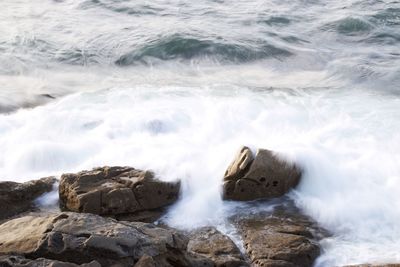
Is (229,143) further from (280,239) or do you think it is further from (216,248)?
(216,248)

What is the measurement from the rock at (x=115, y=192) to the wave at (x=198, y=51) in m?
6.29

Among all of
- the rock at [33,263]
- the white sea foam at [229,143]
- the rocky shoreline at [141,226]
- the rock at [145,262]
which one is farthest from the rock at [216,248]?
the rock at [33,263]

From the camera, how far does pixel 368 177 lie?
746 centimetres

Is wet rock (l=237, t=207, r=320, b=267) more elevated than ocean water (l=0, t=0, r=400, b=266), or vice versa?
ocean water (l=0, t=0, r=400, b=266)

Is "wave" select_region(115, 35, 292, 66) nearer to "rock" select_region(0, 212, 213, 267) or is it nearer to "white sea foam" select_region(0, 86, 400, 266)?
"white sea foam" select_region(0, 86, 400, 266)

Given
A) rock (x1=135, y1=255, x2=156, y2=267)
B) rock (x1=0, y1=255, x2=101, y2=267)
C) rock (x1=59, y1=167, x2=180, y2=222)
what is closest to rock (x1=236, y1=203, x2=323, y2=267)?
rock (x1=59, y1=167, x2=180, y2=222)

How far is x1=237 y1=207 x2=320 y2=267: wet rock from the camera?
18.8ft

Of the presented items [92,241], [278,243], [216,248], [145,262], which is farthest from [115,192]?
[145,262]

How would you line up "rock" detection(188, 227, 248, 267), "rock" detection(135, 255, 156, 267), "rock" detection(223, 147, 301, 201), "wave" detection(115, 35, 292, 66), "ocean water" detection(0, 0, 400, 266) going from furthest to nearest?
"wave" detection(115, 35, 292, 66), "ocean water" detection(0, 0, 400, 266), "rock" detection(223, 147, 301, 201), "rock" detection(188, 227, 248, 267), "rock" detection(135, 255, 156, 267)

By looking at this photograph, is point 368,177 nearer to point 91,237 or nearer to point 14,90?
point 91,237

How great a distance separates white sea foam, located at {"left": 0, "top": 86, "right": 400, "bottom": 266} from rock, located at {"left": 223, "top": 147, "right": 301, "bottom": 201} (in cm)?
18

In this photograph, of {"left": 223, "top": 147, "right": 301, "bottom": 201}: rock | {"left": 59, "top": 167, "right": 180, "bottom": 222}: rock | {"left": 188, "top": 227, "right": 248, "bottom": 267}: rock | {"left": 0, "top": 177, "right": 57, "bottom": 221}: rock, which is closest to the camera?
{"left": 188, "top": 227, "right": 248, "bottom": 267}: rock

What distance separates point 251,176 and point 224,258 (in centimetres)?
144

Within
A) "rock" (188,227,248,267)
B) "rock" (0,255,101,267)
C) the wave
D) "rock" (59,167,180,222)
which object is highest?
the wave
